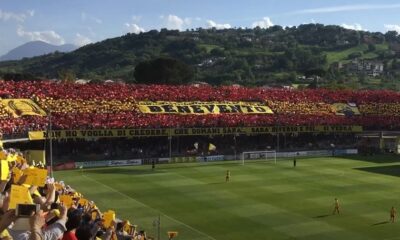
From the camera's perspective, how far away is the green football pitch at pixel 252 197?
3177 centimetres

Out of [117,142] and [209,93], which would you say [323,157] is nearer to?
[209,93]

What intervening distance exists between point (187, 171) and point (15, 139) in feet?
56.4

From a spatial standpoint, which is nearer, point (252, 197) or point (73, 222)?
point (73, 222)

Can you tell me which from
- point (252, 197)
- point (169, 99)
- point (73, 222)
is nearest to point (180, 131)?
point (169, 99)

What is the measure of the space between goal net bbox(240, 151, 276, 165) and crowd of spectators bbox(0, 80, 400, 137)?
17.2 feet

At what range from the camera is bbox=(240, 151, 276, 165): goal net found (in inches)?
2521

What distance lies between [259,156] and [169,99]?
1481 cm

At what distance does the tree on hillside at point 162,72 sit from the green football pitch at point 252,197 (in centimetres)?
6809

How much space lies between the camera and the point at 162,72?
411 feet

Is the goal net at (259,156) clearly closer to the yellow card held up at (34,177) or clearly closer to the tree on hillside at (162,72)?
the yellow card held up at (34,177)

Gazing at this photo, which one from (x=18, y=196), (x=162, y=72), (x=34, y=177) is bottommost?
(x=34, y=177)

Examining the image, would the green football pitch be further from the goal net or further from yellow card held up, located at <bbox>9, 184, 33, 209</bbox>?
yellow card held up, located at <bbox>9, 184, 33, 209</bbox>

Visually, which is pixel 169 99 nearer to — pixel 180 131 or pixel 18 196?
pixel 180 131

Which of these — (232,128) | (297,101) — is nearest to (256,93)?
(297,101)
